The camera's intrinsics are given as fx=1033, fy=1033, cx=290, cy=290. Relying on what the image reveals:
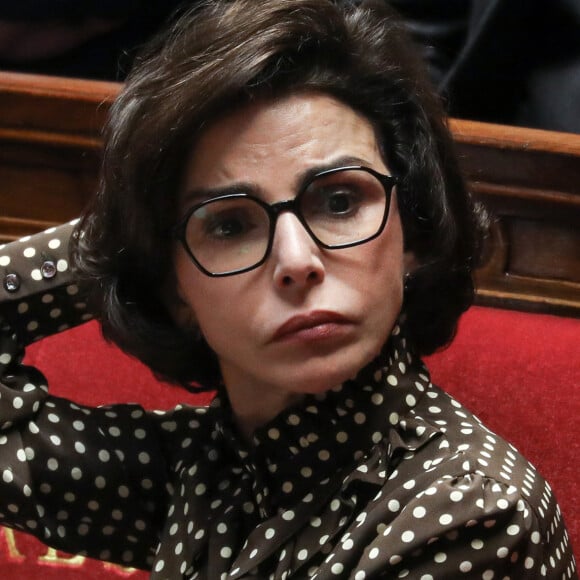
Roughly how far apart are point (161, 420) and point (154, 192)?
10.7 inches

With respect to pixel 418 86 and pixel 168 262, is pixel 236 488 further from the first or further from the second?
pixel 418 86

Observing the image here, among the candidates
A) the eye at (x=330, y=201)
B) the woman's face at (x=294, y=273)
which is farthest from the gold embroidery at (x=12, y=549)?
the eye at (x=330, y=201)

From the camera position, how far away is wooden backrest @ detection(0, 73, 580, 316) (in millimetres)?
1216

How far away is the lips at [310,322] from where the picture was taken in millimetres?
708

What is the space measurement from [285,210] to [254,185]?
0.03 m

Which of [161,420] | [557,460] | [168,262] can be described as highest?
[168,262]

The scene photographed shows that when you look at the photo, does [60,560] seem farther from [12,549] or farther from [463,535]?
[463,535]

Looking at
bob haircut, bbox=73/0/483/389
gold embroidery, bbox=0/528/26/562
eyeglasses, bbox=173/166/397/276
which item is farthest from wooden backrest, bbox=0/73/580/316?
gold embroidery, bbox=0/528/26/562

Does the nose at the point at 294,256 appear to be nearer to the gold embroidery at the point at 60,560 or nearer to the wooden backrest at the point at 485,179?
the wooden backrest at the point at 485,179

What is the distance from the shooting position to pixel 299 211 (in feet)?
2.35

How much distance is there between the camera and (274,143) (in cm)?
73

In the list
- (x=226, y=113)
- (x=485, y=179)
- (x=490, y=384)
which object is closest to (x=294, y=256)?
(x=226, y=113)

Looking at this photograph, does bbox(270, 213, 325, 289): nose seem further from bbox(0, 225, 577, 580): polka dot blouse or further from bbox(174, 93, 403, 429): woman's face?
bbox(0, 225, 577, 580): polka dot blouse

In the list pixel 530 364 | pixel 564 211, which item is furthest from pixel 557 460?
pixel 564 211
